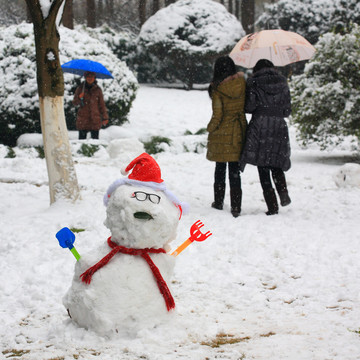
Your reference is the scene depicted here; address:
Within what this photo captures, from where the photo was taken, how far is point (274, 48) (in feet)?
18.7

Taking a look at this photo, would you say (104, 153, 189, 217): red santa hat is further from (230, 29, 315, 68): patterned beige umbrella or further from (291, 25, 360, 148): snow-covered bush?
(291, 25, 360, 148): snow-covered bush

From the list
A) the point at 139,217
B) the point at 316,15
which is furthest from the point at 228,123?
the point at 316,15

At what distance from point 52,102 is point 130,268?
10.1 ft

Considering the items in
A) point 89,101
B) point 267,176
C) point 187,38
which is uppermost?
point 187,38

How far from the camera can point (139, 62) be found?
1747cm

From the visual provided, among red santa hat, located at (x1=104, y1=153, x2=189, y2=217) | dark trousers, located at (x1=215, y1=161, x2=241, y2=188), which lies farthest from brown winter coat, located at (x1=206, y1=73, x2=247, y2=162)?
red santa hat, located at (x1=104, y1=153, x2=189, y2=217)

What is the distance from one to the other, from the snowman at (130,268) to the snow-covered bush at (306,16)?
15986 mm

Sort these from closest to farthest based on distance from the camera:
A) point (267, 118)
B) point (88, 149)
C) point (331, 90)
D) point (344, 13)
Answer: point (267, 118) < point (331, 90) < point (88, 149) < point (344, 13)

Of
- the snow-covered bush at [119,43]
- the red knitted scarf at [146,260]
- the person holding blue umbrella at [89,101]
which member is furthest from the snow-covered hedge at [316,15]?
the red knitted scarf at [146,260]

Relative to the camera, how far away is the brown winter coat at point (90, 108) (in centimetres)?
873

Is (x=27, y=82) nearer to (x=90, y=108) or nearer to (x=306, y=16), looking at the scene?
(x=90, y=108)

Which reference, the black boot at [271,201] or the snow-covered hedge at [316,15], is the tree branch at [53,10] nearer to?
the black boot at [271,201]

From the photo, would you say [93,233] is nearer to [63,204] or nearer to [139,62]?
[63,204]

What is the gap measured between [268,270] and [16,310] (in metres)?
1.89
